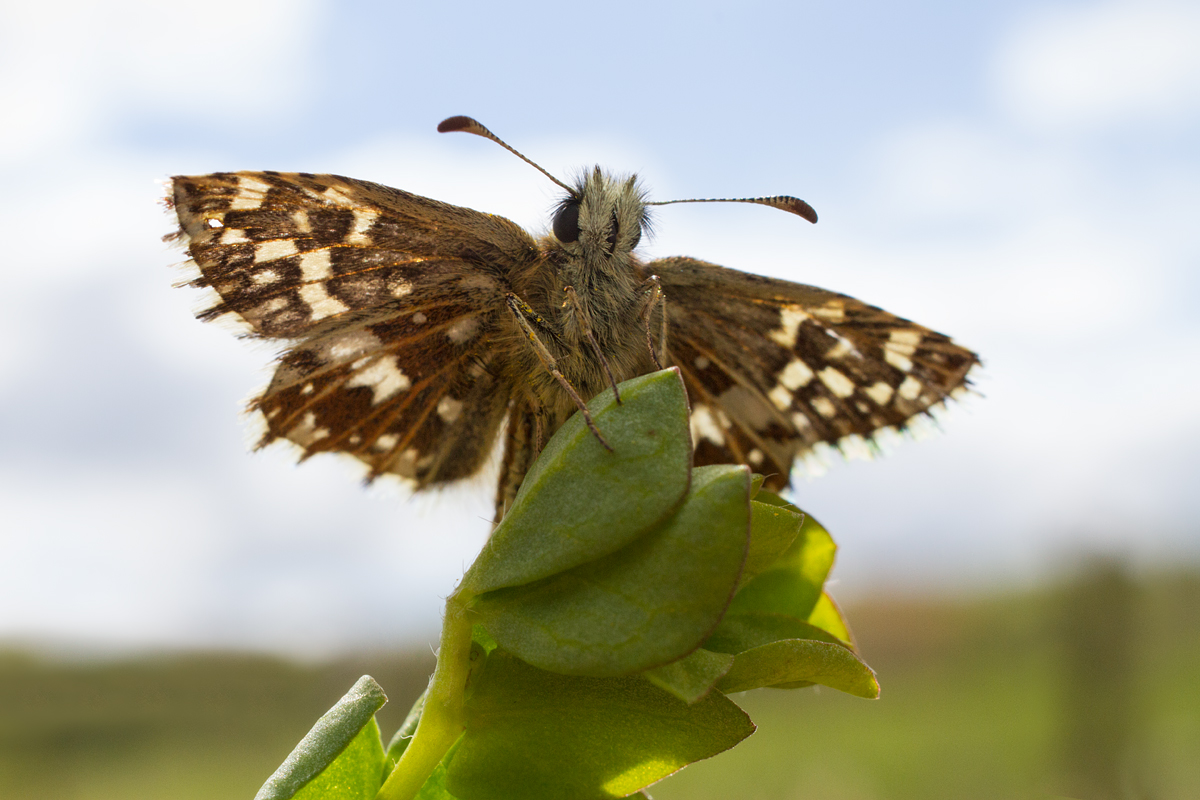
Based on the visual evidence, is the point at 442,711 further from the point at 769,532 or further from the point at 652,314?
the point at 652,314

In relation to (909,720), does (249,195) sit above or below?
above

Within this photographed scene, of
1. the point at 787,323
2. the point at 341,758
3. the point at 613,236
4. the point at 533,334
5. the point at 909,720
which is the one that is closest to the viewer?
the point at 341,758

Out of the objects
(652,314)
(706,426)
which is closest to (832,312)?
(706,426)

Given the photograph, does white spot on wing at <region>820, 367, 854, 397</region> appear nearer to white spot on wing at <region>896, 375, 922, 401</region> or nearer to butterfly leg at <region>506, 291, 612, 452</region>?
white spot on wing at <region>896, 375, 922, 401</region>

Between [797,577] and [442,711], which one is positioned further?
[797,577]

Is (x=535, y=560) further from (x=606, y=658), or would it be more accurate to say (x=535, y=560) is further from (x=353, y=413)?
(x=353, y=413)

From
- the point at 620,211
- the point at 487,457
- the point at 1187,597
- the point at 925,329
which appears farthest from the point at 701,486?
the point at 1187,597

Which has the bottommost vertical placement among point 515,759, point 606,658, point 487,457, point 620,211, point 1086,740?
point 1086,740

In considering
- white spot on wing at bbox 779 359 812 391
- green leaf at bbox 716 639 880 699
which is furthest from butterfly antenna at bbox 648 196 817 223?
green leaf at bbox 716 639 880 699
